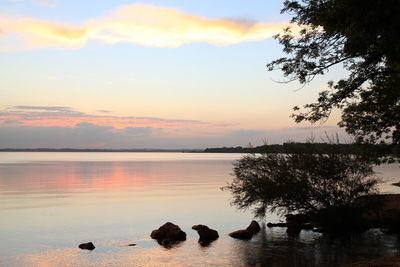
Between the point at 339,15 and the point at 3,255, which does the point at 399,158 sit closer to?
the point at 339,15

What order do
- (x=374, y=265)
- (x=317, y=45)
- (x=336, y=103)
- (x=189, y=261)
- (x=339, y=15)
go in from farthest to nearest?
(x=189, y=261) → (x=336, y=103) → (x=317, y=45) → (x=374, y=265) → (x=339, y=15)

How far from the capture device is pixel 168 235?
29.2m

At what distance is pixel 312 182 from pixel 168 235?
35.6ft

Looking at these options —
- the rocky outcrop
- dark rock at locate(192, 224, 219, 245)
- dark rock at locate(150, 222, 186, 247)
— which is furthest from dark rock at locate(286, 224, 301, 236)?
dark rock at locate(150, 222, 186, 247)

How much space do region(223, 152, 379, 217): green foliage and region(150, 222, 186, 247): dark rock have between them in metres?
6.13

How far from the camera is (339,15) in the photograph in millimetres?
14820

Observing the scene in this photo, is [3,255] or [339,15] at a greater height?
[339,15]

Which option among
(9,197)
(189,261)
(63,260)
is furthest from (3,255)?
(9,197)

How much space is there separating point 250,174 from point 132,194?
34.5 meters

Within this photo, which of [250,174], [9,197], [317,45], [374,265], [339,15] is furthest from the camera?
[9,197]

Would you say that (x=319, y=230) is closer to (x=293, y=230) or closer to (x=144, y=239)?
(x=293, y=230)

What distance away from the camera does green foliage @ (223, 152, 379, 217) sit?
30375 mm

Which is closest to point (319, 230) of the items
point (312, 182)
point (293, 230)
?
point (293, 230)

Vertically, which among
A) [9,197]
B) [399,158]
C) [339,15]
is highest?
[339,15]
